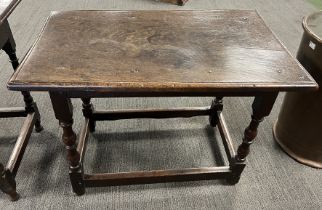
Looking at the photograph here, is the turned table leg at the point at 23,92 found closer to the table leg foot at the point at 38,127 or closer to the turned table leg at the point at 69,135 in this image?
the table leg foot at the point at 38,127

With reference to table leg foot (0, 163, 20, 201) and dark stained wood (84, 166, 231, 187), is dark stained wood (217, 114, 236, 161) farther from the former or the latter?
table leg foot (0, 163, 20, 201)

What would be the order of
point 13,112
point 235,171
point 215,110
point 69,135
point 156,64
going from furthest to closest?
point 215,110, point 13,112, point 235,171, point 69,135, point 156,64

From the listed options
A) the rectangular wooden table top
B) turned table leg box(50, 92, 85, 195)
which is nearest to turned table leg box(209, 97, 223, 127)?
the rectangular wooden table top

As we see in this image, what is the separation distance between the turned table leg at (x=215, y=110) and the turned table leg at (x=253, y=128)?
0.38 m

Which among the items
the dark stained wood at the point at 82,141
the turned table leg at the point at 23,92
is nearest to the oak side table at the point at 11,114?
the turned table leg at the point at 23,92

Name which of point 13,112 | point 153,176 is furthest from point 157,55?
point 13,112

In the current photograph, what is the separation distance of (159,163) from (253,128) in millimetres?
539

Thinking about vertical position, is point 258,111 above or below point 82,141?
above

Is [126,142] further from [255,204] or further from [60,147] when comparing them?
[255,204]

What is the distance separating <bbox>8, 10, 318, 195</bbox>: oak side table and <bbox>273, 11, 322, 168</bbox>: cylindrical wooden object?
0.21m

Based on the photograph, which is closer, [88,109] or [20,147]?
[20,147]

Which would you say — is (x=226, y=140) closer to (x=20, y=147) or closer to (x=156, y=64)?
(x=156, y=64)

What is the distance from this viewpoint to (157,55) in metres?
1.07

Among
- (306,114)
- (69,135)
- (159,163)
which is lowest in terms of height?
(159,163)
